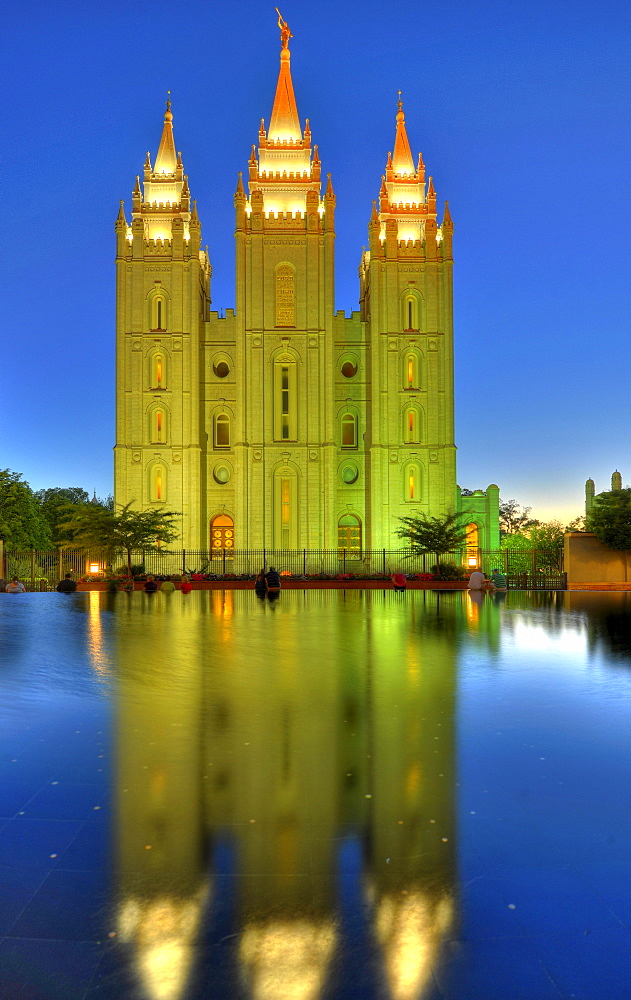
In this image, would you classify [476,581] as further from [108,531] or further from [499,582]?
[108,531]

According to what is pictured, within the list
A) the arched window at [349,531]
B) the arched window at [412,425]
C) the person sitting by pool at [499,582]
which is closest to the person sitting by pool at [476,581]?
the person sitting by pool at [499,582]

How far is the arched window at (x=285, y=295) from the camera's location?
142 ft

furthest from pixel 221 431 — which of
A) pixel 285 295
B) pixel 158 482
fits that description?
pixel 285 295

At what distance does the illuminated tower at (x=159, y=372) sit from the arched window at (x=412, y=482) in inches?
527

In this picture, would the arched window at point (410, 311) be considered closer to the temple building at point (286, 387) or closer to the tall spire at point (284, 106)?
the temple building at point (286, 387)

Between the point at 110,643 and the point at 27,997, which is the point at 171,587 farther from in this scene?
the point at 27,997

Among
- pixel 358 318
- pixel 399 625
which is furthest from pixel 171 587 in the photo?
pixel 358 318

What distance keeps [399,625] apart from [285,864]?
10.8 m

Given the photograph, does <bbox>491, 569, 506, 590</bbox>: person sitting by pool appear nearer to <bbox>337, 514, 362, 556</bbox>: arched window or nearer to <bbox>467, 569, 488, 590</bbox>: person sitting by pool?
<bbox>467, 569, 488, 590</bbox>: person sitting by pool

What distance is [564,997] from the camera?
2.53m

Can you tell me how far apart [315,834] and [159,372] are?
136 ft

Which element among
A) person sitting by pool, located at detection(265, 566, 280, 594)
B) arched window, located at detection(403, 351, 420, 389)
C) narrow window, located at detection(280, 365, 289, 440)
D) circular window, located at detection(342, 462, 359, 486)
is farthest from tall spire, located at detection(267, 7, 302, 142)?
person sitting by pool, located at detection(265, 566, 280, 594)

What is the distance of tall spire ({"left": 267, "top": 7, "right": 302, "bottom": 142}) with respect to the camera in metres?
46.5

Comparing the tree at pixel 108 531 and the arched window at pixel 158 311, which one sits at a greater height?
the arched window at pixel 158 311
